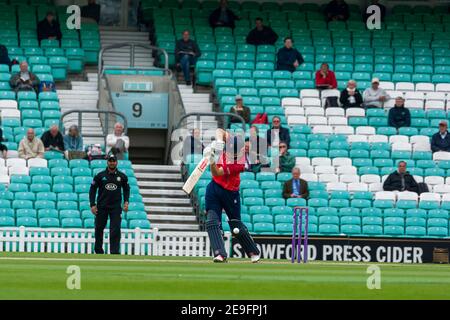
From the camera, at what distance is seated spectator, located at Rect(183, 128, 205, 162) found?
32094mm

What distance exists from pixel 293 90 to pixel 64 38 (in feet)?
20.1

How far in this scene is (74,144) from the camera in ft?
104

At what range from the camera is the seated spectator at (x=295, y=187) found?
31.3 meters

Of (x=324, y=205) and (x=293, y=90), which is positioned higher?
(x=293, y=90)

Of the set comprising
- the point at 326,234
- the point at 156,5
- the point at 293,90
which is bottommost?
the point at 326,234

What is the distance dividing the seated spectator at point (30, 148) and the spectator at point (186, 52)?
6181mm

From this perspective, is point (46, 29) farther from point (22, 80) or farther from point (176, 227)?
point (176, 227)

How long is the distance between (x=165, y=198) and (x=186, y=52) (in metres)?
5.26

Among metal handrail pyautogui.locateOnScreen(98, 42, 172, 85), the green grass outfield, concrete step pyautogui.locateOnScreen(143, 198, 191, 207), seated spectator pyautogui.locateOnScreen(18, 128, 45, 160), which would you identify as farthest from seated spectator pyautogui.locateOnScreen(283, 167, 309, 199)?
the green grass outfield

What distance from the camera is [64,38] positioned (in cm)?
3666

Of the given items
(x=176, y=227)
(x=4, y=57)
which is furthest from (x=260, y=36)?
(x=176, y=227)

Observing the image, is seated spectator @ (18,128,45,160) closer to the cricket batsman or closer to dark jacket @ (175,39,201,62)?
dark jacket @ (175,39,201,62)
